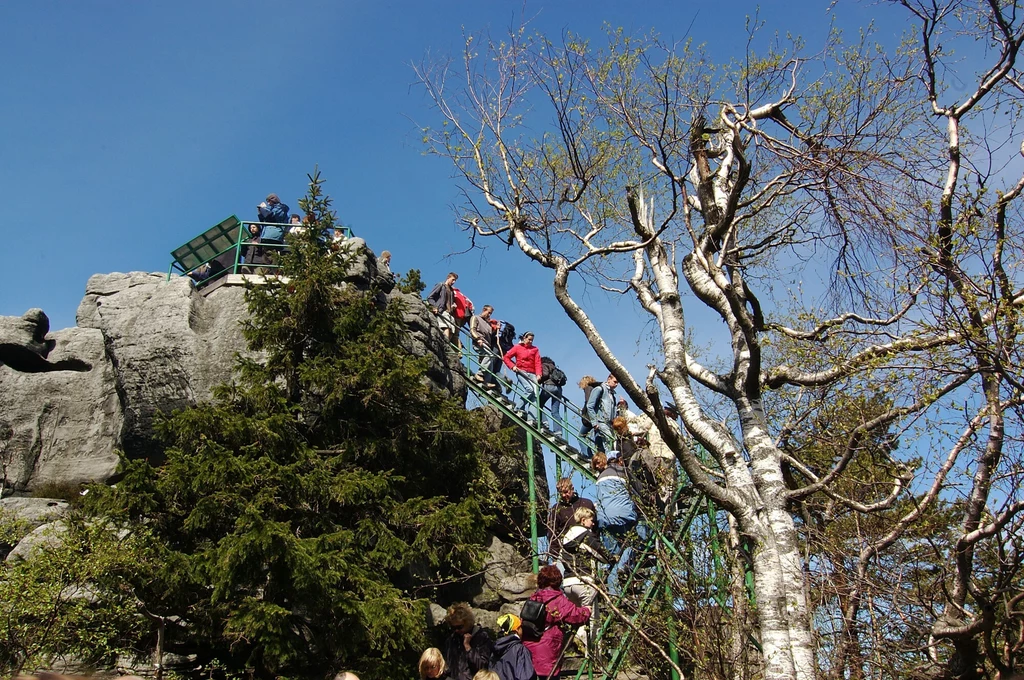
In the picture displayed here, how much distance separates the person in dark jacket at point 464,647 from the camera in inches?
311

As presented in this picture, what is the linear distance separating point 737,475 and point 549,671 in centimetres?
265

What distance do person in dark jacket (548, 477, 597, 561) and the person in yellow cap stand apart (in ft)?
3.40

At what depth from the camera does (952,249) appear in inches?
301

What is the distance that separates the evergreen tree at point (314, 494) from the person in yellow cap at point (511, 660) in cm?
131

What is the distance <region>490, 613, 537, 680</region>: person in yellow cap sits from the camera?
761 centimetres

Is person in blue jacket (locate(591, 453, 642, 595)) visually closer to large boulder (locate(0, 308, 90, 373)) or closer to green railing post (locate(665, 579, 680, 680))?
green railing post (locate(665, 579, 680, 680))

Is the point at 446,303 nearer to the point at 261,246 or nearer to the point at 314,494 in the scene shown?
the point at 261,246

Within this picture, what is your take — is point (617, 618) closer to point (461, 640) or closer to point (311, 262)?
point (461, 640)

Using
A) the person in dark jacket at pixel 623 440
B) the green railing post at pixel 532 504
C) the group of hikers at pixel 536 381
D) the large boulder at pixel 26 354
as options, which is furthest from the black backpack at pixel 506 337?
the large boulder at pixel 26 354

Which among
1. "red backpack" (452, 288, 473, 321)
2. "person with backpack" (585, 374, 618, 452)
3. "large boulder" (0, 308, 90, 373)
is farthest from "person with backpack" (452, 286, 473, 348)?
"large boulder" (0, 308, 90, 373)

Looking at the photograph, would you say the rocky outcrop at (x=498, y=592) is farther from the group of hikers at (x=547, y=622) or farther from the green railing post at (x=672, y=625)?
the green railing post at (x=672, y=625)

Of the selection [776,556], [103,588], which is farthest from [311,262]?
[776,556]

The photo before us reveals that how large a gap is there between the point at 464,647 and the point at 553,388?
7.32m

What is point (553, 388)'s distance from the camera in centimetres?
1498
